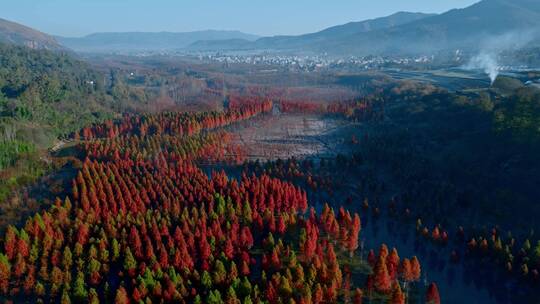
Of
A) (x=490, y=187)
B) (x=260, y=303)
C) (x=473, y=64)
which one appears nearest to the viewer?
(x=260, y=303)

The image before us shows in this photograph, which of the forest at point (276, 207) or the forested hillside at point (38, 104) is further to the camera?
the forested hillside at point (38, 104)

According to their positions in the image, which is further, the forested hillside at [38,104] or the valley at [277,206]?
the forested hillside at [38,104]

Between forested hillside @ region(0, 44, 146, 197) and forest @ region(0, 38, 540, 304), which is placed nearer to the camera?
forest @ region(0, 38, 540, 304)

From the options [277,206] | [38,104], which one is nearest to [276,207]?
[277,206]

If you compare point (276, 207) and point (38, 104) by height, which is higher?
point (38, 104)

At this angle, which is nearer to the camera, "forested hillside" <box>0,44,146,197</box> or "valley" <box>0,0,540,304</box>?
"valley" <box>0,0,540,304</box>

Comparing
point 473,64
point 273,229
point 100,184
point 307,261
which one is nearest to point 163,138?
point 100,184

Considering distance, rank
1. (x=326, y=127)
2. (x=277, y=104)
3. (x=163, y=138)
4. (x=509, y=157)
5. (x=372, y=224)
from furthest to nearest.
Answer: (x=277, y=104) → (x=326, y=127) → (x=163, y=138) → (x=509, y=157) → (x=372, y=224)

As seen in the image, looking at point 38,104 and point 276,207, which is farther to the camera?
point 38,104

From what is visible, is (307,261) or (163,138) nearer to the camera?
(307,261)

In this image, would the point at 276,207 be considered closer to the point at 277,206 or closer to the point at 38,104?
the point at 277,206

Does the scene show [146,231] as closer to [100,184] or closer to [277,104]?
[100,184]
